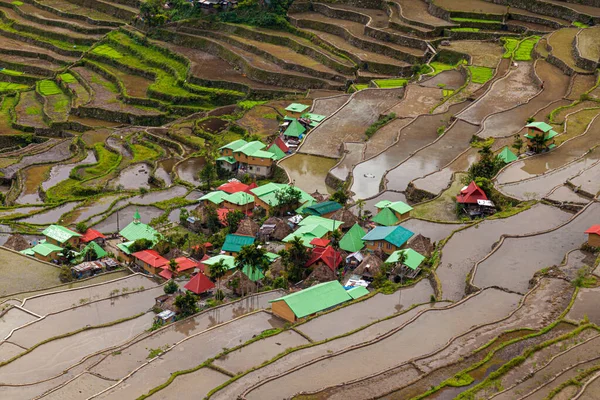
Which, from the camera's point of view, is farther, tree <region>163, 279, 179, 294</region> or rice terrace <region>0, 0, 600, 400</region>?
tree <region>163, 279, 179, 294</region>

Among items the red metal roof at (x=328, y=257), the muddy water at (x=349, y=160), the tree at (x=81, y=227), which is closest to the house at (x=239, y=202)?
the muddy water at (x=349, y=160)

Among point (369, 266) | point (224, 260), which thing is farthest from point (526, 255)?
point (224, 260)

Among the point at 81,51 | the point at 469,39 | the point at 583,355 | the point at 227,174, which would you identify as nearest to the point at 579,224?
the point at 583,355

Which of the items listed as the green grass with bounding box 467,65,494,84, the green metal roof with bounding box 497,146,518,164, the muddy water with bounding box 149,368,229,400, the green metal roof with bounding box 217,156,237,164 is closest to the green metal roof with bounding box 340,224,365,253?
the green metal roof with bounding box 497,146,518,164

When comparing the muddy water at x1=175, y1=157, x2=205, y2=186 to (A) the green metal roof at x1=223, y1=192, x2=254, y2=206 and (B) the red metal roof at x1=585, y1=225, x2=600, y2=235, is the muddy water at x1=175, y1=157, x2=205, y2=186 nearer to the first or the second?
(A) the green metal roof at x1=223, y1=192, x2=254, y2=206

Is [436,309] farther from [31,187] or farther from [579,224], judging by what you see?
[31,187]

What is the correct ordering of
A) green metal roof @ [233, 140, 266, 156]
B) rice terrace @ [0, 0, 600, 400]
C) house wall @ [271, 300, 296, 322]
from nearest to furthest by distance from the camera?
rice terrace @ [0, 0, 600, 400] → house wall @ [271, 300, 296, 322] → green metal roof @ [233, 140, 266, 156]

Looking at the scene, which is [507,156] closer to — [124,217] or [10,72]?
[124,217]

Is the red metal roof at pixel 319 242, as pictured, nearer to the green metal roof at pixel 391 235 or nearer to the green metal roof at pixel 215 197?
the green metal roof at pixel 391 235
